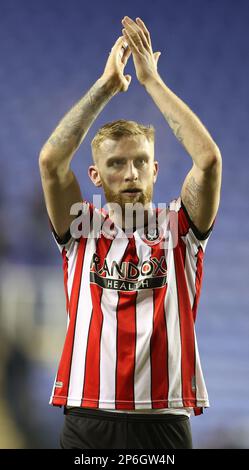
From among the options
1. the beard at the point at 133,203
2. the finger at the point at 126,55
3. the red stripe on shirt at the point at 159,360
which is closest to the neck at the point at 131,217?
the beard at the point at 133,203

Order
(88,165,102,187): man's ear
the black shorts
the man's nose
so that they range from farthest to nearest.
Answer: (88,165,102,187): man's ear, the man's nose, the black shorts

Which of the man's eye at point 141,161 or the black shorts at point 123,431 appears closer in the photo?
the black shorts at point 123,431

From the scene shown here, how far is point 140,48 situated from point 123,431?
88cm

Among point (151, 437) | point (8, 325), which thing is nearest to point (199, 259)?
point (151, 437)

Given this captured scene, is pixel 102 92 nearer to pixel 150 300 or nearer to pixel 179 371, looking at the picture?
pixel 150 300

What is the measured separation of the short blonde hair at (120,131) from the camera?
1499mm

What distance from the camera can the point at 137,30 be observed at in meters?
1.51

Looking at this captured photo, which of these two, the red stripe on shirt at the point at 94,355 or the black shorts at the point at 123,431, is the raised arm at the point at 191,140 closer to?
the red stripe on shirt at the point at 94,355

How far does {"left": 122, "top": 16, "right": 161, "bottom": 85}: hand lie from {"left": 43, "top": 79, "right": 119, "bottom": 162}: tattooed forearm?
8 cm

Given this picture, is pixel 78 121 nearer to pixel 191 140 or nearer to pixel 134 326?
pixel 191 140

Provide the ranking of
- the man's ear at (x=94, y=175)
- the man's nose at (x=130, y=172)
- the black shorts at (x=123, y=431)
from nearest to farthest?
the black shorts at (x=123, y=431), the man's nose at (x=130, y=172), the man's ear at (x=94, y=175)

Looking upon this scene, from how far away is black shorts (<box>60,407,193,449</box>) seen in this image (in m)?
1.32

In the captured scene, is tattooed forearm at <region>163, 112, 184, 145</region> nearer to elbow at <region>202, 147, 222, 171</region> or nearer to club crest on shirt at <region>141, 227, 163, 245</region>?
elbow at <region>202, 147, 222, 171</region>

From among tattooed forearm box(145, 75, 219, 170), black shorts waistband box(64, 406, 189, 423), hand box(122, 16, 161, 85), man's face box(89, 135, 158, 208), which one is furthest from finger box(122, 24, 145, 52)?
black shorts waistband box(64, 406, 189, 423)
